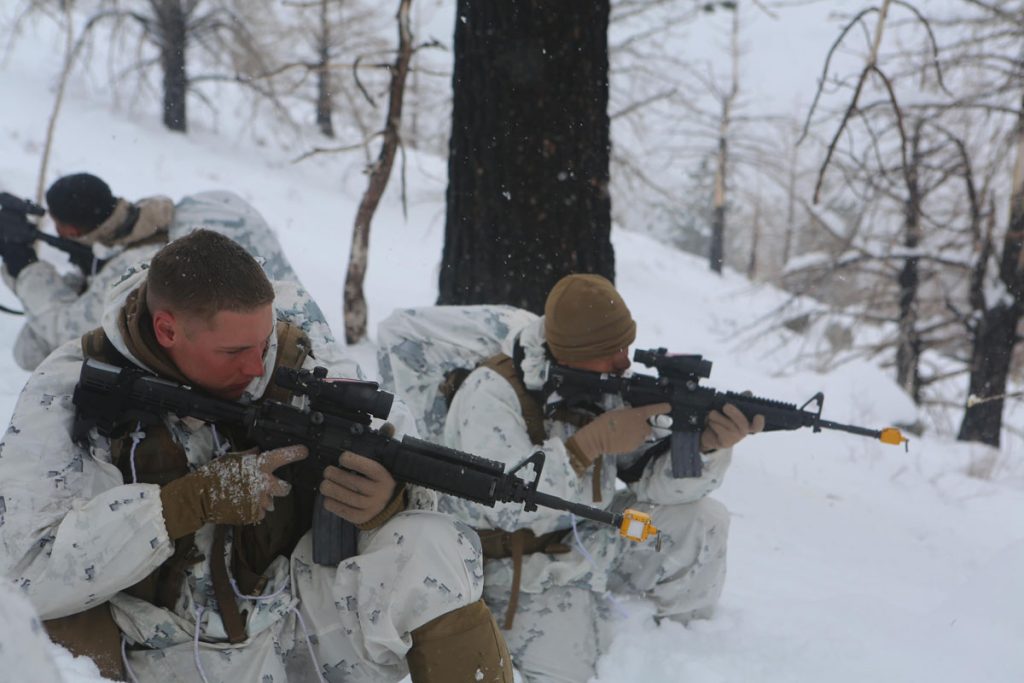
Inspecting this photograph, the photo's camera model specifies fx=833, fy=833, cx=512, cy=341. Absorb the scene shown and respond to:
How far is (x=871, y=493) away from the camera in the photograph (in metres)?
5.14

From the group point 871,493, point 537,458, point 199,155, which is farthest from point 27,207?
point 199,155

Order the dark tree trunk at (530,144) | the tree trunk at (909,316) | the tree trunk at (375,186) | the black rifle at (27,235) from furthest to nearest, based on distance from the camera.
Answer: the tree trunk at (909,316) < the tree trunk at (375,186) < the black rifle at (27,235) < the dark tree trunk at (530,144)

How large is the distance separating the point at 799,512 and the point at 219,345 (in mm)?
3610

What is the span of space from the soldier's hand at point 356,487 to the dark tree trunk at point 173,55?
11969mm

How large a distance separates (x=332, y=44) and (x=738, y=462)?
1092 centimetres

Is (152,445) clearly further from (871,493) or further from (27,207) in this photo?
(871,493)

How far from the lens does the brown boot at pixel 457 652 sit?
1.79 metres

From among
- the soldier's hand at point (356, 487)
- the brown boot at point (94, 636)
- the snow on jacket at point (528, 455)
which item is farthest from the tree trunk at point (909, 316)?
the brown boot at point (94, 636)

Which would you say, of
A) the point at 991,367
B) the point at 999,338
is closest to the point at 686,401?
the point at 999,338

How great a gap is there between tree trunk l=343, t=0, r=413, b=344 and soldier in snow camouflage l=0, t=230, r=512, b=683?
359 centimetres

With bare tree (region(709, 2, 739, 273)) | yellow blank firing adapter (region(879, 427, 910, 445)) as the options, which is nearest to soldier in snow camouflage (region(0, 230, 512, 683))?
yellow blank firing adapter (region(879, 427, 910, 445))

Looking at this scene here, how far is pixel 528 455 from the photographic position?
2574 mm

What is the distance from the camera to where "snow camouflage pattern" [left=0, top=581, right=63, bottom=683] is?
0.95 metres

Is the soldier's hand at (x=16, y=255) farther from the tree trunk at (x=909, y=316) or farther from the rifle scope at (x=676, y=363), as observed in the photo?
the tree trunk at (x=909, y=316)
